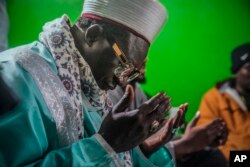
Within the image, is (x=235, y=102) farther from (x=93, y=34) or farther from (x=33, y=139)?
(x=33, y=139)

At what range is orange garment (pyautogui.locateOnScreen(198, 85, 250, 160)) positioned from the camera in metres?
2.56

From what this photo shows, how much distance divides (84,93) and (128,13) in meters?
0.30

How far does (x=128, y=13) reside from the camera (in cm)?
124

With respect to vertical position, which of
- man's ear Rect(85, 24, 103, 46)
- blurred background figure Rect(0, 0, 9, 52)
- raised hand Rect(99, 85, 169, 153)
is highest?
blurred background figure Rect(0, 0, 9, 52)

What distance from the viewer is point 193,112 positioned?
100 inches

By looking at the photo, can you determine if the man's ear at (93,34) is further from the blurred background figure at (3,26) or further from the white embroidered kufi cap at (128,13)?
the blurred background figure at (3,26)

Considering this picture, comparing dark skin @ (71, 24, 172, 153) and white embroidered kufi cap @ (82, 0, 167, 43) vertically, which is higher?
white embroidered kufi cap @ (82, 0, 167, 43)

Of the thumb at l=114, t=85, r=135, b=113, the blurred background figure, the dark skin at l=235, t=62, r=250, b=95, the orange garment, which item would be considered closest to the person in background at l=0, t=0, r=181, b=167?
the thumb at l=114, t=85, r=135, b=113

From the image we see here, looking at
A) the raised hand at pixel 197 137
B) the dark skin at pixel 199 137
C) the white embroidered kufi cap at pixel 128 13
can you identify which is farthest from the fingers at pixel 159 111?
the raised hand at pixel 197 137

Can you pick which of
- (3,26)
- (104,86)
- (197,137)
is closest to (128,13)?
(104,86)

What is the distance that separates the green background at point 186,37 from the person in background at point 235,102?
67mm

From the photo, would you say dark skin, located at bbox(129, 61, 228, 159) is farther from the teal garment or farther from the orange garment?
the teal garment

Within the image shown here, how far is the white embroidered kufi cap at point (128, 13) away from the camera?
1227 mm

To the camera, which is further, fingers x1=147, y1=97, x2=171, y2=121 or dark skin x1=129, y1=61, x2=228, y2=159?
dark skin x1=129, y1=61, x2=228, y2=159
